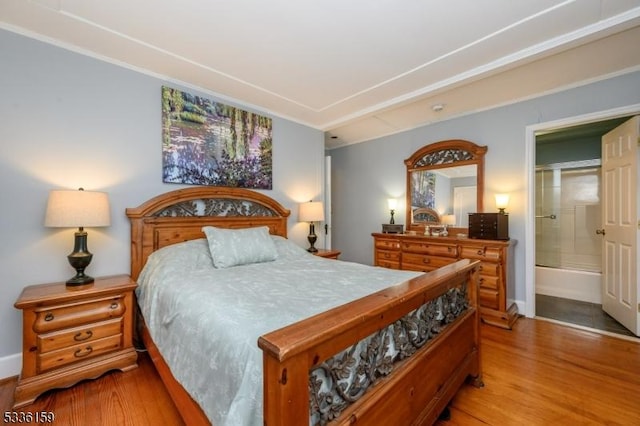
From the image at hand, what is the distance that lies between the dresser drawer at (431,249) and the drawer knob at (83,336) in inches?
132

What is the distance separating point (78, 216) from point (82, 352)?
0.97 m

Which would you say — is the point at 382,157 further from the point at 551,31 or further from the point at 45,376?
the point at 45,376

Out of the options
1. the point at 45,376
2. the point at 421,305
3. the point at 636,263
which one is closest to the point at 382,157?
the point at 636,263

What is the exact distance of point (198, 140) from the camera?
2.87 metres

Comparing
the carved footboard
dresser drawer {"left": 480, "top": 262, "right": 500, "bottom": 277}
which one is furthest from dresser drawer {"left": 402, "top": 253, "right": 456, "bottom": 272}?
the carved footboard

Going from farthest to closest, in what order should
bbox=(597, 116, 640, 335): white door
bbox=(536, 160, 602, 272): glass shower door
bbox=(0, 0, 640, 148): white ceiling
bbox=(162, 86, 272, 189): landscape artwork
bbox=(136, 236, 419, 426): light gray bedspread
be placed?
bbox=(536, 160, 602, 272): glass shower door < bbox=(162, 86, 272, 189): landscape artwork < bbox=(597, 116, 640, 335): white door < bbox=(0, 0, 640, 148): white ceiling < bbox=(136, 236, 419, 426): light gray bedspread

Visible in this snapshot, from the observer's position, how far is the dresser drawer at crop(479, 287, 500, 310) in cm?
297

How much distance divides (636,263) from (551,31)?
2.34m

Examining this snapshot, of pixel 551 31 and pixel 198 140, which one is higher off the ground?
pixel 551 31

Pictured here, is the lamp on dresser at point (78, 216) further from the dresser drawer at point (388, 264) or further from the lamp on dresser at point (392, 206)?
the lamp on dresser at point (392, 206)

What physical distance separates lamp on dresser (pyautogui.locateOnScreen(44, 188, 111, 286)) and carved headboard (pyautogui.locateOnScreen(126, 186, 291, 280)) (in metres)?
0.36

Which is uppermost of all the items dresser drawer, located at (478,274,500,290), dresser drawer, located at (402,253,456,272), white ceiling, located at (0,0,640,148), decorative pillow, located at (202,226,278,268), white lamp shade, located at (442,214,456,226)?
white ceiling, located at (0,0,640,148)

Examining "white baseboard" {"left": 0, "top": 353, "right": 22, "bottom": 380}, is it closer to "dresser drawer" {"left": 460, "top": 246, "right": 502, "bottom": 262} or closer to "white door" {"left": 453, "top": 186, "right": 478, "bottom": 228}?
"dresser drawer" {"left": 460, "top": 246, "right": 502, "bottom": 262}

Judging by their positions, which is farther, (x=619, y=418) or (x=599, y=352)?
(x=599, y=352)
